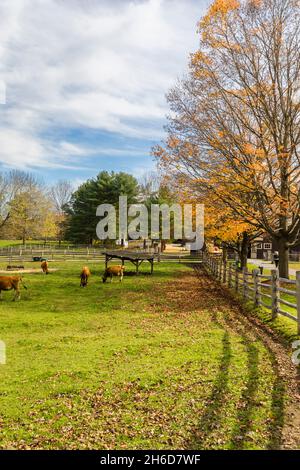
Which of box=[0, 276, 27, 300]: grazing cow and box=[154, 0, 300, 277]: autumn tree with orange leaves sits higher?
box=[154, 0, 300, 277]: autumn tree with orange leaves

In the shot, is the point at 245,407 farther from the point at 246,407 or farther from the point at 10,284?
the point at 10,284

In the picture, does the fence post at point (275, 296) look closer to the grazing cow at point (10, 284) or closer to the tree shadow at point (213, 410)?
the tree shadow at point (213, 410)

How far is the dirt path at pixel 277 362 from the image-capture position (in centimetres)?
437

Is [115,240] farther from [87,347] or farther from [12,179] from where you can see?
[87,347]

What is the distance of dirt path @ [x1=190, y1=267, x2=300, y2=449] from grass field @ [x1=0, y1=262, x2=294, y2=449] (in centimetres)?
4

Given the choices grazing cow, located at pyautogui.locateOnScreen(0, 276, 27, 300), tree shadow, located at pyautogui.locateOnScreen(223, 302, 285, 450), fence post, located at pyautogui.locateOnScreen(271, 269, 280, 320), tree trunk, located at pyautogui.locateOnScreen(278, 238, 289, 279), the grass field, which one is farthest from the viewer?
tree trunk, located at pyautogui.locateOnScreen(278, 238, 289, 279)

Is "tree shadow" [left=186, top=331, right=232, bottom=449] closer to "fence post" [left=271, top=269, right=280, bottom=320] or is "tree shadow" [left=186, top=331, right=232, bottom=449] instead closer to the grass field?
the grass field

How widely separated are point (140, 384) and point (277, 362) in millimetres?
2915

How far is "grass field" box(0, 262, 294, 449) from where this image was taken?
4480 millimetres

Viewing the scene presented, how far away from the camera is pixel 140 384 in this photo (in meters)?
6.10

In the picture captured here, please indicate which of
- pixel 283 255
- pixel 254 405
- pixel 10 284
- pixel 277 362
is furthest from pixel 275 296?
pixel 10 284

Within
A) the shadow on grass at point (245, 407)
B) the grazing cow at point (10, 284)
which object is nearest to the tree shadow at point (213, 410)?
the shadow on grass at point (245, 407)

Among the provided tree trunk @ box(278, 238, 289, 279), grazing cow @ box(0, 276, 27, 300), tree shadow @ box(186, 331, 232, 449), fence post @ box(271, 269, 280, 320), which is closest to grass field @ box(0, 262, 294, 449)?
tree shadow @ box(186, 331, 232, 449)

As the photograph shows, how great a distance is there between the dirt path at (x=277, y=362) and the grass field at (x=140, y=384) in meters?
0.04
